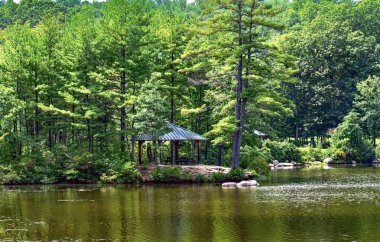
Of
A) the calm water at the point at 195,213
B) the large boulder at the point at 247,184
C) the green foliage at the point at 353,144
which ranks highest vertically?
the green foliage at the point at 353,144

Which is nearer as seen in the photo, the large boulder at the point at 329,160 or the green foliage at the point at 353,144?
the large boulder at the point at 329,160

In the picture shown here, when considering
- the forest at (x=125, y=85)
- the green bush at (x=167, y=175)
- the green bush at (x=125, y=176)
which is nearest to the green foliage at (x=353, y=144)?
the forest at (x=125, y=85)

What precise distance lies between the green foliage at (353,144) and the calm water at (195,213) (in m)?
26.4

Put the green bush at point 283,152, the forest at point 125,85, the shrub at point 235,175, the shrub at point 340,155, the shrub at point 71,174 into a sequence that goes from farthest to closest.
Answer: the shrub at point 340,155
the green bush at point 283,152
the forest at point 125,85
the shrub at point 71,174
the shrub at point 235,175

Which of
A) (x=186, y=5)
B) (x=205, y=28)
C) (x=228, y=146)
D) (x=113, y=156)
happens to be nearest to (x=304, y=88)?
(x=228, y=146)

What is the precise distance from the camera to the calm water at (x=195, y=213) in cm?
2206

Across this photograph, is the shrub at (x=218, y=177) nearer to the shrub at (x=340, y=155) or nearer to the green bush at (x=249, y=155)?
the green bush at (x=249, y=155)

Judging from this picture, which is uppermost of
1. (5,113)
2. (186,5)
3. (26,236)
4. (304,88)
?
(186,5)

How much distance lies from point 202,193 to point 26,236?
1432cm

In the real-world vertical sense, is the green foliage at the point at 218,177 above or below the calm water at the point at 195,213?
above

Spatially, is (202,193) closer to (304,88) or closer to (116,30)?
(116,30)

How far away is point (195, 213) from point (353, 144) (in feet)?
141

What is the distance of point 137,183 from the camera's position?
41.6 meters

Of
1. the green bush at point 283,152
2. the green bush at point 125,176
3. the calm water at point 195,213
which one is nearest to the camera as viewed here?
the calm water at point 195,213
